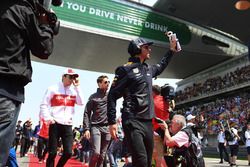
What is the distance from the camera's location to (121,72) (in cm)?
387

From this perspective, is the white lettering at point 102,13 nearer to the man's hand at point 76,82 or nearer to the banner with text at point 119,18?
the banner with text at point 119,18

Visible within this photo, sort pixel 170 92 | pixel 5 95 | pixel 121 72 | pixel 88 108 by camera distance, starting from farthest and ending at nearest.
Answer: pixel 88 108, pixel 170 92, pixel 121 72, pixel 5 95

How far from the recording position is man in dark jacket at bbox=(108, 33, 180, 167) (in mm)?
3545

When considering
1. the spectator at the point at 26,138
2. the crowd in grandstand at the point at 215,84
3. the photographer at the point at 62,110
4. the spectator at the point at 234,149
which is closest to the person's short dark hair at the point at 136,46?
the photographer at the point at 62,110

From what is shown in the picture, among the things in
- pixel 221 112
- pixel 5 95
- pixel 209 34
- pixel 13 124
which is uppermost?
pixel 209 34

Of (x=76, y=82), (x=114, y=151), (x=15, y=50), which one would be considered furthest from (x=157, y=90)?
(x=114, y=151)

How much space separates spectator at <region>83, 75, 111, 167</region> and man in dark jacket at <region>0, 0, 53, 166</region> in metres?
3.51

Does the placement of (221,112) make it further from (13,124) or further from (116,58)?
(13,124)

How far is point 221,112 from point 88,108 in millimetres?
24106

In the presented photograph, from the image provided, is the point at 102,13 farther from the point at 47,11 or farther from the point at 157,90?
the point at 47,11

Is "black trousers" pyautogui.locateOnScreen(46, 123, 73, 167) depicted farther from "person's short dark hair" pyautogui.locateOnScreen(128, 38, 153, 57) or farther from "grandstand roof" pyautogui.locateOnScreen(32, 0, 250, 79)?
"grandstand roof" pyautogui.locateOnScreen(32, 0, 250, 79)

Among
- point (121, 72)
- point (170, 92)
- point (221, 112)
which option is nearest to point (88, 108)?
point (170, 92)

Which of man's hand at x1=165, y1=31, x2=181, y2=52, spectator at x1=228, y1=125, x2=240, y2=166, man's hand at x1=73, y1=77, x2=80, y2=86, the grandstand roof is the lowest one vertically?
spectator at x1=228, y1=125, x2=240, y2=166

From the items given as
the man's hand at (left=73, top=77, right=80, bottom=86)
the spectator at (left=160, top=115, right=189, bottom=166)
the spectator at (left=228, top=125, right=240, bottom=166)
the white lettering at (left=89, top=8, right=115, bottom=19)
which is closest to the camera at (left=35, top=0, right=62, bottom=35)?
the spectator at (left=160, top=115, right=189, bottom=166)
